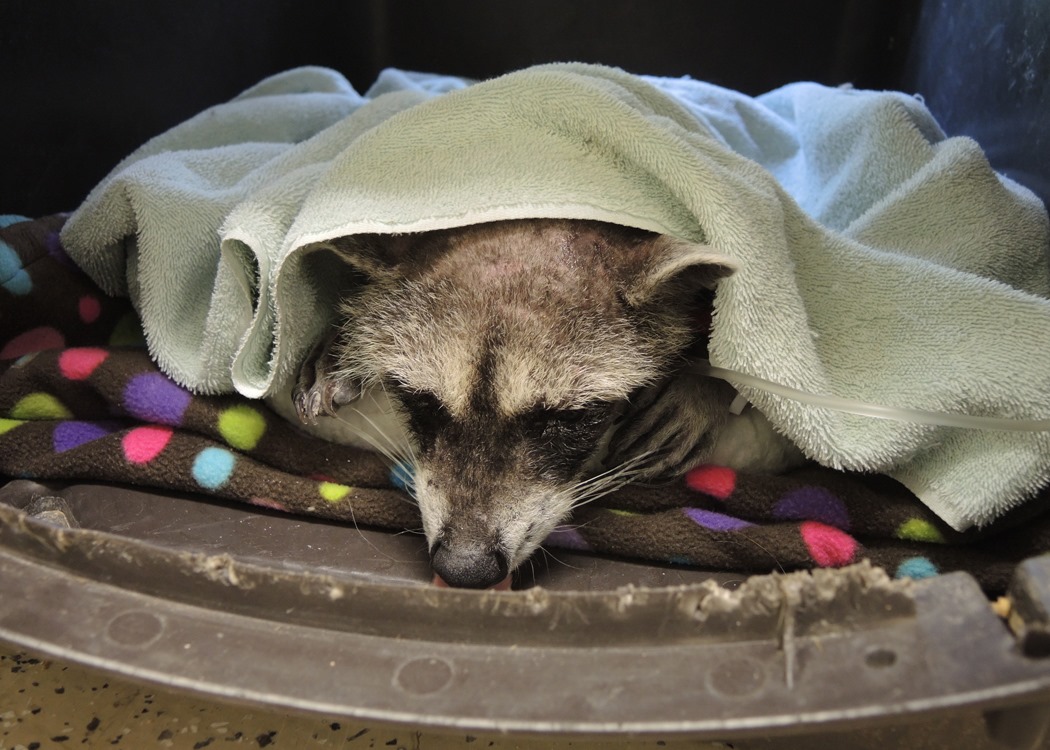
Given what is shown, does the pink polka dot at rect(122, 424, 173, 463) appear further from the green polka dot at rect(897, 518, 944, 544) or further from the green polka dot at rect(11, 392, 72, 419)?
the green polka dot at rect(897, 518, 944, 544)

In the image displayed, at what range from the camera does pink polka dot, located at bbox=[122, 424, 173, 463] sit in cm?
144

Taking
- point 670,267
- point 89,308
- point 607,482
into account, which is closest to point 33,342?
point 89,308

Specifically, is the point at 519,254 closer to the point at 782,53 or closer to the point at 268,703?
the point at 268,703

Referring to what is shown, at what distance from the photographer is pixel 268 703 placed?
32.5 inches

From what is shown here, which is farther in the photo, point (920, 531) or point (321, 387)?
point (321, 387)

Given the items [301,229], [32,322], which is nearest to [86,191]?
[32,322]

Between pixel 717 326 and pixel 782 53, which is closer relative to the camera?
pixel 717 326

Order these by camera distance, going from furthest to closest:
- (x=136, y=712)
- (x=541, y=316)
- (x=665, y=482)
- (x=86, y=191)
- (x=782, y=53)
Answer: (x=782, y=53) < (x=86, y=191) < (x=665, y=482) < (x=541, y=316) < (x=136, y=712)

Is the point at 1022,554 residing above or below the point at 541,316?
below

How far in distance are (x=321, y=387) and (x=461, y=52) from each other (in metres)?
1.86

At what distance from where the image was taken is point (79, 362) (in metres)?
1.52

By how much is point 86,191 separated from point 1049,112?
2.08 meters

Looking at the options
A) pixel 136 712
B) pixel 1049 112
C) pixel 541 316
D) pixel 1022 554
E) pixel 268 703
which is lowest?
pixel 136 712

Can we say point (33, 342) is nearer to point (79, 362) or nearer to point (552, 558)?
point (79, 362)
